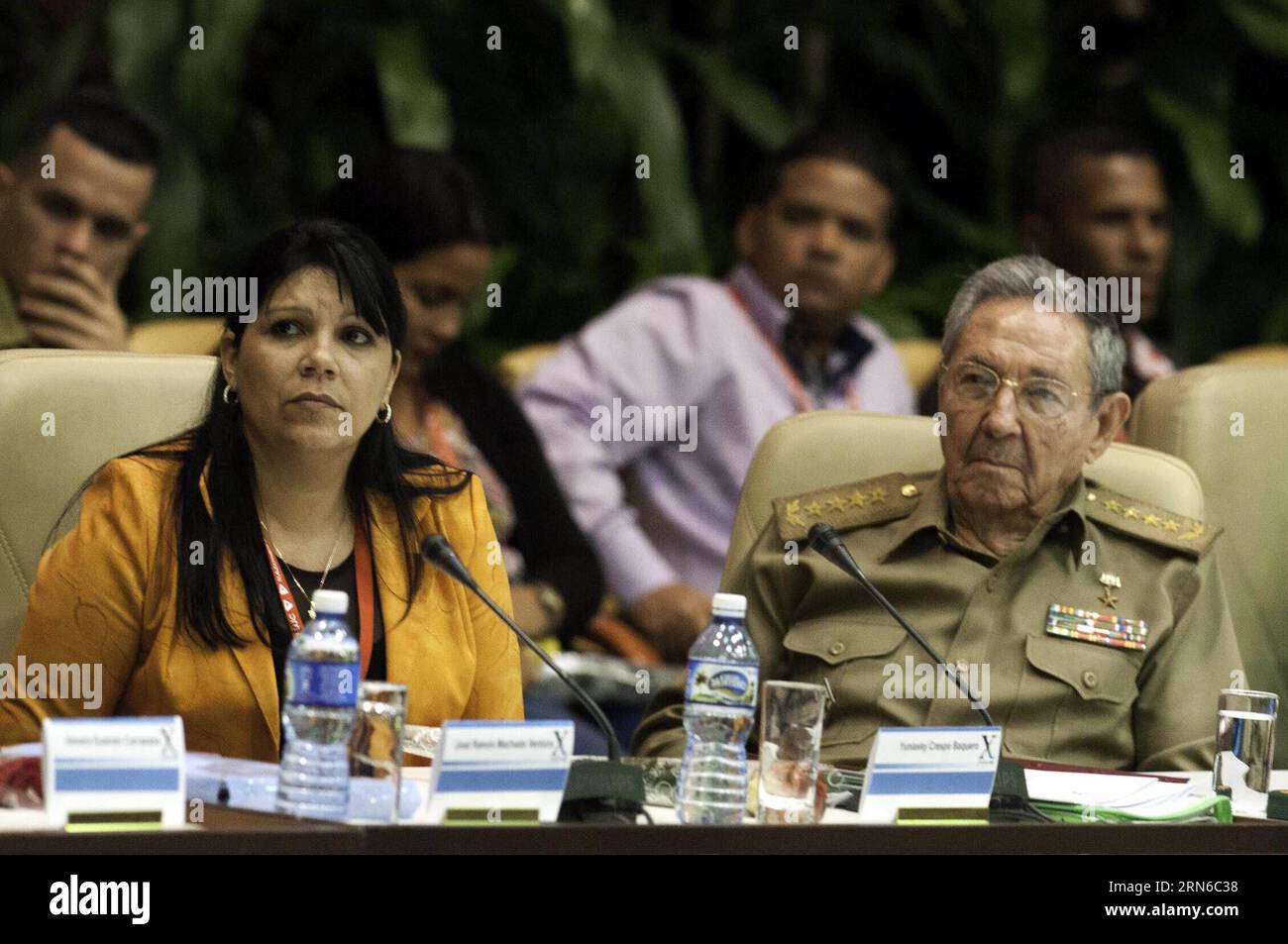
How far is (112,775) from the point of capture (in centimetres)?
154

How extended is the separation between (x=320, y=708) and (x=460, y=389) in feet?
6.23

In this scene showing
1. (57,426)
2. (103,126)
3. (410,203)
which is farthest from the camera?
(103,126)

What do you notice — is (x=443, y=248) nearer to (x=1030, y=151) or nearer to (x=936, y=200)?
(x=1030, y=151)

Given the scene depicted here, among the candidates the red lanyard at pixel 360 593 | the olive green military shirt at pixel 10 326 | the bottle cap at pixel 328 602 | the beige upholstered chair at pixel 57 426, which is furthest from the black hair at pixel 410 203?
the bottle cap at pixel 328 602

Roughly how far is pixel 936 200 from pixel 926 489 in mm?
3054

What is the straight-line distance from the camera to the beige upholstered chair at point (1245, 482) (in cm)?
299

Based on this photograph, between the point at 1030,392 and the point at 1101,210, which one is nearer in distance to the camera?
the point at 1030,392

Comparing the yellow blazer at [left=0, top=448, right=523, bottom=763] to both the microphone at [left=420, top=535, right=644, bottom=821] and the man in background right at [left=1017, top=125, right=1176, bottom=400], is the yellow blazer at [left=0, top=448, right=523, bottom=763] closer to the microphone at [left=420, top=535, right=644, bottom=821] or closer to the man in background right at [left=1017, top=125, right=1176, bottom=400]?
the microphone at [left=420, top=535, right=644, bottom=821]

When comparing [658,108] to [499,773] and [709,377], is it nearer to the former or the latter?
[709,377]

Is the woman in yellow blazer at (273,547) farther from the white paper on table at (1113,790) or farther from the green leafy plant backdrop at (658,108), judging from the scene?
the green leafy plant backdrop at (658,108)

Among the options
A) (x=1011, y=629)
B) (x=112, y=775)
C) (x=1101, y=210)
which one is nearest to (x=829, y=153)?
(x=1101, y=210)

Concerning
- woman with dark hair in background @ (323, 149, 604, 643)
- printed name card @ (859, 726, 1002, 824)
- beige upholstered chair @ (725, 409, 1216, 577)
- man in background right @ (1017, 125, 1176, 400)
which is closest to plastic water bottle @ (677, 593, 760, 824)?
printed name card @ (859, 726, 1002, 824)

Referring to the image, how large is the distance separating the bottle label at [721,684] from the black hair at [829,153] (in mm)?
2301

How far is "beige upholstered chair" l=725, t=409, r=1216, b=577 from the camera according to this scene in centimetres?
274
